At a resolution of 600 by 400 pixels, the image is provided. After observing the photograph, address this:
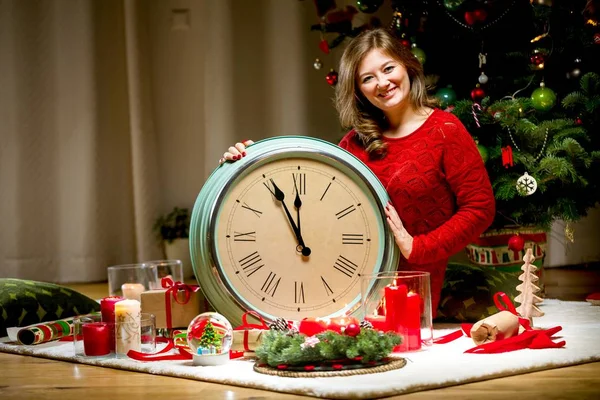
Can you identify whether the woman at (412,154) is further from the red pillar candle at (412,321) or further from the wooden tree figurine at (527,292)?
the red pillar candle at (412,321)

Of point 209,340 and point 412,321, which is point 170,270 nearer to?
point 209,340

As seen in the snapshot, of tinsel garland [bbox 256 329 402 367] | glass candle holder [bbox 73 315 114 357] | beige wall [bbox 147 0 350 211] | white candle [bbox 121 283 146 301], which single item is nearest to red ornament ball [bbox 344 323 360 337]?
tinsel garland [bbox 256 329 402 367]

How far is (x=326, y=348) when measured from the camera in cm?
196

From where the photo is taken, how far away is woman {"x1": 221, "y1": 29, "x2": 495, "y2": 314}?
251 centimetres

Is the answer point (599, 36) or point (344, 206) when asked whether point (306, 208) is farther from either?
point (599, 36)

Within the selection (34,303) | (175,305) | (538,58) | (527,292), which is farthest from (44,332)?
(538,58)

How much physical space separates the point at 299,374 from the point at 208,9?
2.92 metres

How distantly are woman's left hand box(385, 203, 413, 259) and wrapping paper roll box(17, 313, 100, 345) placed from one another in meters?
0.89

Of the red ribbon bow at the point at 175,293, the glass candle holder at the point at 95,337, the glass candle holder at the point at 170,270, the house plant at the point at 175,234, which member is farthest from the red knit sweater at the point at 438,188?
the house plant at the point at 175,234

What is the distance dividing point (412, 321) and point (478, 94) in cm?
115

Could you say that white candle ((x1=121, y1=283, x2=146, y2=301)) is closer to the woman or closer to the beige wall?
the woman

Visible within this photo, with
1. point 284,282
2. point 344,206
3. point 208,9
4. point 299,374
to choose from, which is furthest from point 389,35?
point 208,9

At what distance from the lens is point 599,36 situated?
296cm

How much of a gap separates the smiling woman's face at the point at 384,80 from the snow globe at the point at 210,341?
852mm
